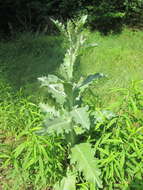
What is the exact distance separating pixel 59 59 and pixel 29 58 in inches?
28.1

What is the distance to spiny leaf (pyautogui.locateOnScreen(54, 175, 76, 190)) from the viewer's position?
210 centimetres

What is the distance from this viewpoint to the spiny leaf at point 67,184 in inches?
82.7

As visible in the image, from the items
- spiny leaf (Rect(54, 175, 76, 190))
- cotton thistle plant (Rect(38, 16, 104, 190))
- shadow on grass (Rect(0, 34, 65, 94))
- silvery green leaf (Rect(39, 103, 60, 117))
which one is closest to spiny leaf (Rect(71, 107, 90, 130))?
cotton thistle plant (Rect(38, 16, 104, 190))

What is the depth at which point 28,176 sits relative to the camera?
2.17m

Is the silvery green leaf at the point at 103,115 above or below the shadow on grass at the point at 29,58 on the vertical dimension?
below

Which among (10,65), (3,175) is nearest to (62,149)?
(3,175)

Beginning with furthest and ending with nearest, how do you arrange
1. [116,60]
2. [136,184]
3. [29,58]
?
[29,58]
[116,60]
[136,184]

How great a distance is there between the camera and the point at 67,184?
6.93 ft

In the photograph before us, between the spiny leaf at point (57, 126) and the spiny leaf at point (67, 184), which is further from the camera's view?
the spiny leaf at point (67, 184)

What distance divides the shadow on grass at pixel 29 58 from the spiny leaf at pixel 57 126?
2.07 metres

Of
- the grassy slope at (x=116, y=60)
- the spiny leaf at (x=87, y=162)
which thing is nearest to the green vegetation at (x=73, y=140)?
the spiny leaf at (x=87, y=162)

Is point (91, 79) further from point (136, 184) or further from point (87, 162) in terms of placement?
point (136, 184)

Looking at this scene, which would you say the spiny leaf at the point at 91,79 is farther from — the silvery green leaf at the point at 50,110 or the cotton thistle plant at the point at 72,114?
the silvery green leaf at the point at 50,110

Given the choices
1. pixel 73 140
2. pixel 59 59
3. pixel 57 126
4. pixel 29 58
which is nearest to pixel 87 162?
pixel 73 140
